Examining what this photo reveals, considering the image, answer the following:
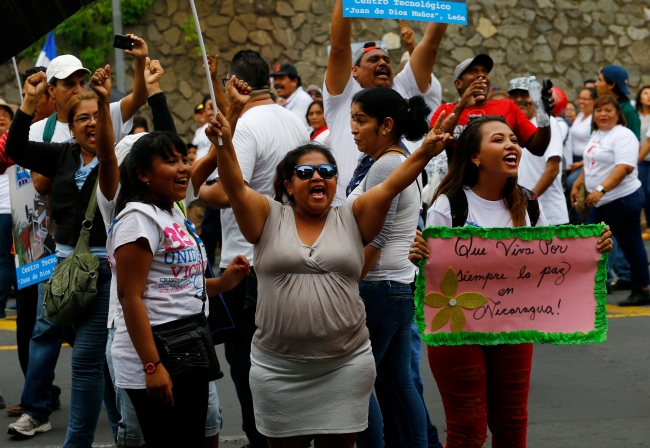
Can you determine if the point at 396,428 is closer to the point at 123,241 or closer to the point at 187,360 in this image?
the point at 187,360

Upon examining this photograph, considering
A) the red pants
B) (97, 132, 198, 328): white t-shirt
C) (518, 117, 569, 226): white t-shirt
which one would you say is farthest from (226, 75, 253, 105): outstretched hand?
(518, 117, 569, 226): white t-shirt

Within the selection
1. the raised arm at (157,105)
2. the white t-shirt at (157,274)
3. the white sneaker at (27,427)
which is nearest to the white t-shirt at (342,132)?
the raised arm at (157,105)

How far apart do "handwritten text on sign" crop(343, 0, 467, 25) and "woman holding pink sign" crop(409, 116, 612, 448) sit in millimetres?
729

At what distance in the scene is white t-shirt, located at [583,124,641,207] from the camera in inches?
360

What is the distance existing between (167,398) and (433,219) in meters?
1.46

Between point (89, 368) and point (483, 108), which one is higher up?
point (483, 108)

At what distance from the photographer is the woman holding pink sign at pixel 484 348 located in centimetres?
416

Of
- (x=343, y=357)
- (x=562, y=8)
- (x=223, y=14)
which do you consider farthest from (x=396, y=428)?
(x=562, y=8)

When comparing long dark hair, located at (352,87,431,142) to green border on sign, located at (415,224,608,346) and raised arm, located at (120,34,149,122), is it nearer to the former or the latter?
green border on sign, located at (415,224,608,346)

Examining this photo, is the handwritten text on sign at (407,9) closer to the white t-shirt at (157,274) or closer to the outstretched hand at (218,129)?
the outstretched hand at (218,129)

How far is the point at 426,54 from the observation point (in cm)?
541

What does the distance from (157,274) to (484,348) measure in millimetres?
1529

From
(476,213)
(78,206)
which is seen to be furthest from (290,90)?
(476,213)

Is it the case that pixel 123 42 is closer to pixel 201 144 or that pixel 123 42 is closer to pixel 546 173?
pixel 546 173
